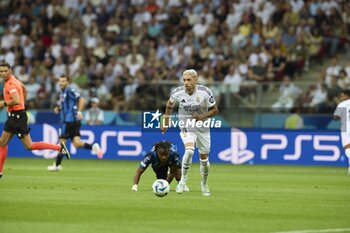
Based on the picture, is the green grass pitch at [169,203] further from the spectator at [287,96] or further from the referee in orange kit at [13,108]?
the spectator at [287,96]

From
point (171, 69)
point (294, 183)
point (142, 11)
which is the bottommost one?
point (294, 183)

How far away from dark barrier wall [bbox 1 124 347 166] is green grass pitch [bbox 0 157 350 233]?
151 inches

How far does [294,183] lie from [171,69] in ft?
38.1

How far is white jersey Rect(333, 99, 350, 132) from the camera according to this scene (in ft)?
72.8

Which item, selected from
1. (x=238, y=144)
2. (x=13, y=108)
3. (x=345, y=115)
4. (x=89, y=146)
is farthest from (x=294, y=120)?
(x=13, y=108)

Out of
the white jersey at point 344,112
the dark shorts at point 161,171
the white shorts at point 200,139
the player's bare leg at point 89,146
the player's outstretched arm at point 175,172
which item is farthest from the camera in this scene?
the player's bare leg at point 89,146

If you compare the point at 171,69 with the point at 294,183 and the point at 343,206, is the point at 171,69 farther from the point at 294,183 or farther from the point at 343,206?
the point at 343,206

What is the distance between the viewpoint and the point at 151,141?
2711cm

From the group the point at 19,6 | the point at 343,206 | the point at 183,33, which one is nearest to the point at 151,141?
the point at 183,33

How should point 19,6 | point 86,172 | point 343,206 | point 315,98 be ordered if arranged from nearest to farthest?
point 343,206
point 86,172
point 315,98
point 19,6

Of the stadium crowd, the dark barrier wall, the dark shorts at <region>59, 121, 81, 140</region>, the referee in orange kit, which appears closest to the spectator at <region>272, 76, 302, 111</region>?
the stadium crowd

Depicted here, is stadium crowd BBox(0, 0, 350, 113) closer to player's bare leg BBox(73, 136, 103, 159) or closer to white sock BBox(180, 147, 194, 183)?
player's bare leg BBox(73, 136, 103, 159)

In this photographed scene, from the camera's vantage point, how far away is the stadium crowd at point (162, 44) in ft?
94.6

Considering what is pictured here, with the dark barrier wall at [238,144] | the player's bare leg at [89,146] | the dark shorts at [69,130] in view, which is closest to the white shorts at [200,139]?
the player's bare leg at [89,146]
